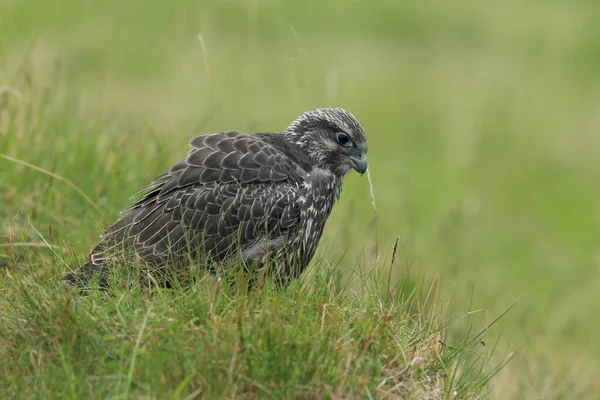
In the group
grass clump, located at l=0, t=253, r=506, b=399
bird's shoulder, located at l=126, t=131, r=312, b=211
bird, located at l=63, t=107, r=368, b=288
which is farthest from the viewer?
bird's shoulder, located at l=126, t=131, r=312, b=211

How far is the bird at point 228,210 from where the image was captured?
5.09 meters

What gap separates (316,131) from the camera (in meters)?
5.82

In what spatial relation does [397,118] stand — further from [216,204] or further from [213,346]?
[213,346]

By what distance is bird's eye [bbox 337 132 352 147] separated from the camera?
18.9 ft

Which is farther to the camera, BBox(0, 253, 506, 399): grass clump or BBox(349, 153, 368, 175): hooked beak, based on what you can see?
BBox(349, 153, 368, 175): hooked beak

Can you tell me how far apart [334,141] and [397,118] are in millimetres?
Result: 8934

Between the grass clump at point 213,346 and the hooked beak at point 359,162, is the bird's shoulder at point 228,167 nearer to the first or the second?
the hooked beak at point 359,162

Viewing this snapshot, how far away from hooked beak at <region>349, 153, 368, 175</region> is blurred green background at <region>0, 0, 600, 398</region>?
0.73 m

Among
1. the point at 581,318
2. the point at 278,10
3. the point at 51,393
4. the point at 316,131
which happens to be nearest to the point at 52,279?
the point at 51,393

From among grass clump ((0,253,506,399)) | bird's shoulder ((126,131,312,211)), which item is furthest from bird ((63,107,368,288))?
grass clump ((0,253,506,399))

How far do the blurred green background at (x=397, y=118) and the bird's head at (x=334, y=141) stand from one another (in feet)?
2.43

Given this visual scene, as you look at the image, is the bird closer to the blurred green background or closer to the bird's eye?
the bird's eye

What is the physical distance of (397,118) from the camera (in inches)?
574

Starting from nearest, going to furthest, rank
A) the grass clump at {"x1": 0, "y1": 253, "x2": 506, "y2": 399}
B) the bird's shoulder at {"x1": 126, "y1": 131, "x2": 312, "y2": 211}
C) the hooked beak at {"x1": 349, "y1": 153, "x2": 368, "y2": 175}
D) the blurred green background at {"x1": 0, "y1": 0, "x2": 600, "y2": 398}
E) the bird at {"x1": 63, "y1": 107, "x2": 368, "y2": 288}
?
the grass clump at {"x1": 0, "y1": 253, "x2": 506, "y2": 399} < the bird at {"x1": 63, "y1": 107, "x2": 368, "y2": 288} < the bird's shoulder at {"x1": 126, "y1": 131, "x2": 312, "y2": 211} < the hooked beak at {"x1": 349, "y1": 153, "x2": 368, "y2": 175} < the blurred green background at {"x1": 0, "y1": 0, "x2": 600, "y2": 398}
